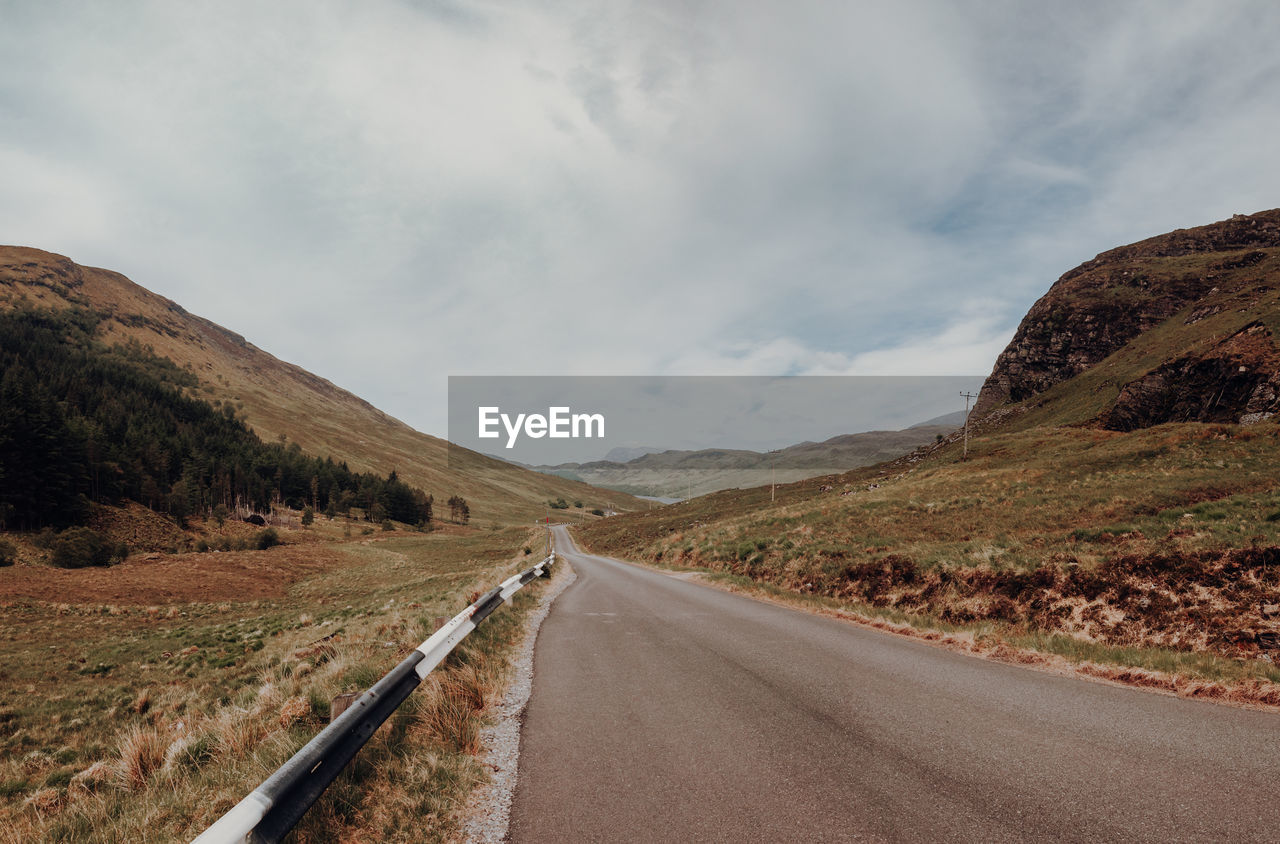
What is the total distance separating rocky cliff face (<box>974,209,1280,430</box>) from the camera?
48.1m

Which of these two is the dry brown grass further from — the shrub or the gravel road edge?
the shrub

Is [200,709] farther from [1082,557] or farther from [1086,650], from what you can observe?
[1082,557]

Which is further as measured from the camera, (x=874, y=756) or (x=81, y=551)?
(x=81, y=551)

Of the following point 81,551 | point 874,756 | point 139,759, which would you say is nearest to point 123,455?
point 81,551

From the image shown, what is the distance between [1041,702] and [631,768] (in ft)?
17.9

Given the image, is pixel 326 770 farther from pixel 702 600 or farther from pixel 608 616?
pixel 702 600

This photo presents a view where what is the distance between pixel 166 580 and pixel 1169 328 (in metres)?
145

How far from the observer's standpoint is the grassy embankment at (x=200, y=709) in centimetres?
392

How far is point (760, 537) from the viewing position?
109 ft

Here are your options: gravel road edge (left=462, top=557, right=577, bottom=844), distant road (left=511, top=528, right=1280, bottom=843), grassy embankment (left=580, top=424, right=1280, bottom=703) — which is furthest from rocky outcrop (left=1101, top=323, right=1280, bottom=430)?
gravel road edge (left=462, top=557, right=577, bottom=844)

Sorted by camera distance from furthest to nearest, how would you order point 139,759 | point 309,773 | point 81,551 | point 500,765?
point 81,551
point 139,759
point 500,765
point 309,773

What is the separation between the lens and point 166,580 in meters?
42.1

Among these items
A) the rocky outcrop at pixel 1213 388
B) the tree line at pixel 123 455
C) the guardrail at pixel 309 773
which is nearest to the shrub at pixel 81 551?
the tree line at pixel 123 455

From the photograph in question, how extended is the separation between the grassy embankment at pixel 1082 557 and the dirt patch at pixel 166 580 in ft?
129
